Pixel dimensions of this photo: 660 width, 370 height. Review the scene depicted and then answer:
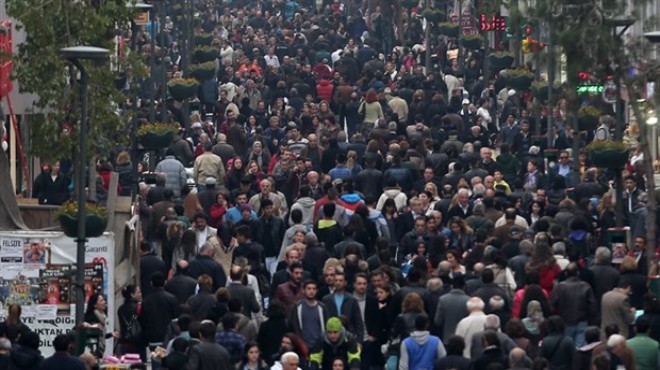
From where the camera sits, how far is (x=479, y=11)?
196 feet

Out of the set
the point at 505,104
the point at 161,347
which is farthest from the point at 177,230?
the point at 505,104

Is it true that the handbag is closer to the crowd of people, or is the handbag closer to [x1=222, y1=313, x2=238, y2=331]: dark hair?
the crowd of people

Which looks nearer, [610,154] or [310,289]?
[310,289]

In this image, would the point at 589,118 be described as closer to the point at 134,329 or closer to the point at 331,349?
the point at 134,329

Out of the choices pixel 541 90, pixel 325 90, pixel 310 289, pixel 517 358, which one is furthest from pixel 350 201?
pixel 325 90

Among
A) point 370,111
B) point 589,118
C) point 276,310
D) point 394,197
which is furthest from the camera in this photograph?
point 370,111

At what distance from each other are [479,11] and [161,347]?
113 feet

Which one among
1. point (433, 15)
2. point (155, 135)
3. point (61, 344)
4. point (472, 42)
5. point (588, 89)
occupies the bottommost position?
point (472, 42)

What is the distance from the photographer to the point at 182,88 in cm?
4953

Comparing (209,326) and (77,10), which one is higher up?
(77,10)

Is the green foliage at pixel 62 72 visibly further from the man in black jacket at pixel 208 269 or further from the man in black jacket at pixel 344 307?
the man in black jacket at pixel 344 307

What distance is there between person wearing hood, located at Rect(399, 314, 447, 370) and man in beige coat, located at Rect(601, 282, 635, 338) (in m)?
2.40

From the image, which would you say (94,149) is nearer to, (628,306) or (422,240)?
(422,240)

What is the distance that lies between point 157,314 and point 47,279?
1.37 meters
